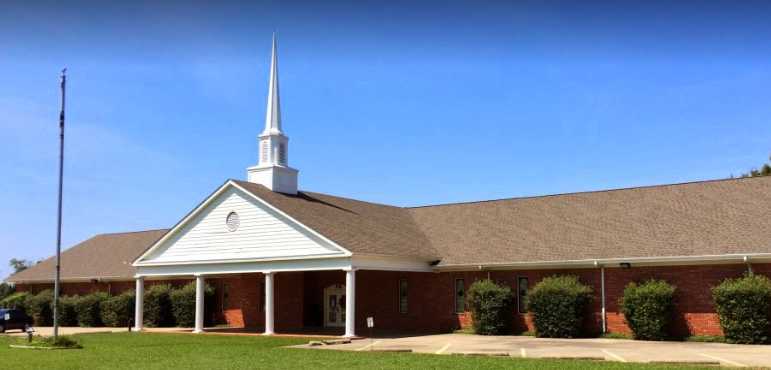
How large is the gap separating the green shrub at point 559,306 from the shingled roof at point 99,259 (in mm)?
22512

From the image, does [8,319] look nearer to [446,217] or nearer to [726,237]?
[446,217]

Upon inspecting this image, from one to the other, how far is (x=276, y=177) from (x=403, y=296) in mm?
7664

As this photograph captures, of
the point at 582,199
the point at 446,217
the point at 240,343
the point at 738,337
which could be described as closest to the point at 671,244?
the point at 738,337

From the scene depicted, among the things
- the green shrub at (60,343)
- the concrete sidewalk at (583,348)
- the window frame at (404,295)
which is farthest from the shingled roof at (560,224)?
the green shrub at (60,343)

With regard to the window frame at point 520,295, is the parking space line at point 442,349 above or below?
below

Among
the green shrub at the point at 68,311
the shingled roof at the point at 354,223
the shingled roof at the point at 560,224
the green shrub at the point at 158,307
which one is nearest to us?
the shingled roof at the point at 560,224

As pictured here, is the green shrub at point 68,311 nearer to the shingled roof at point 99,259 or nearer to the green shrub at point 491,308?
the shingled roof at point 99,259

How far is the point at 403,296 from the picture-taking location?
3519 cm

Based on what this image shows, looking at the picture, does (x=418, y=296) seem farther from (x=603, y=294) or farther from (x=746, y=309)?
(x=746, y=309)

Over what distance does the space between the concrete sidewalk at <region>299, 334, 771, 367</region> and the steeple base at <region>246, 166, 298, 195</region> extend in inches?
385

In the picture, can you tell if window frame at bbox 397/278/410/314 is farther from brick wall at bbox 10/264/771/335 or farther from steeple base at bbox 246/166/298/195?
steeple base at bbox 246/166/298/195

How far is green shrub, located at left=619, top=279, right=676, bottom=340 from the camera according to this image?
1093 inches

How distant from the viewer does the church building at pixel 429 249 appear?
28938 mm

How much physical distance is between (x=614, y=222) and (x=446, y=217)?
29.7ft
